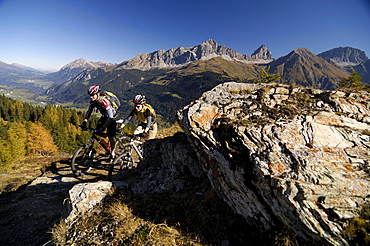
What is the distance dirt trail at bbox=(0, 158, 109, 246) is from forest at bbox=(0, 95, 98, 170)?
84.9 ft

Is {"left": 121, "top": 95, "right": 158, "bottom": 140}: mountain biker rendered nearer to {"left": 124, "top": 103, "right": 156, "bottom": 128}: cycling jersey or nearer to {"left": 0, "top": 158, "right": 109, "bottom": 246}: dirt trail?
{"left": 124, "top": 103, "right": 156, "bottom": 128}: cycling jersey

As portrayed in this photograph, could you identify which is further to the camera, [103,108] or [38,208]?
[38,208]

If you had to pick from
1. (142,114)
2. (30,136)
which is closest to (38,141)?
(30,136)

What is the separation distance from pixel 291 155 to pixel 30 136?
219ft

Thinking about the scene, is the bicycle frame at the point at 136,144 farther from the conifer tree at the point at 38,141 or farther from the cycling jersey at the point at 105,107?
the conifer tree at the point at 38,141

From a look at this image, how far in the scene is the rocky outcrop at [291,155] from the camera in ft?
12.7

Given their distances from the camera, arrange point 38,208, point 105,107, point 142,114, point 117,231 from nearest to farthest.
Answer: point 117,231 → point 105,107 → point 38,208 → point 142,114

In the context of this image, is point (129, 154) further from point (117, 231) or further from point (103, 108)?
point (117, 231)

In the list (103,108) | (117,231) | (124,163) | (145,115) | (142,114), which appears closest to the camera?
(117,231)

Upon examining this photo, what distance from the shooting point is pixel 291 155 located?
4695mm

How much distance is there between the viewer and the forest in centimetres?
3572

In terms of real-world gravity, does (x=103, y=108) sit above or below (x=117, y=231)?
above

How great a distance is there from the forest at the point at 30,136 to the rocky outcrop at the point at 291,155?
1584 inches

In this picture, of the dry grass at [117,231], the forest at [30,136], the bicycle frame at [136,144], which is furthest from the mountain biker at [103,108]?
the forest at [30,136]
